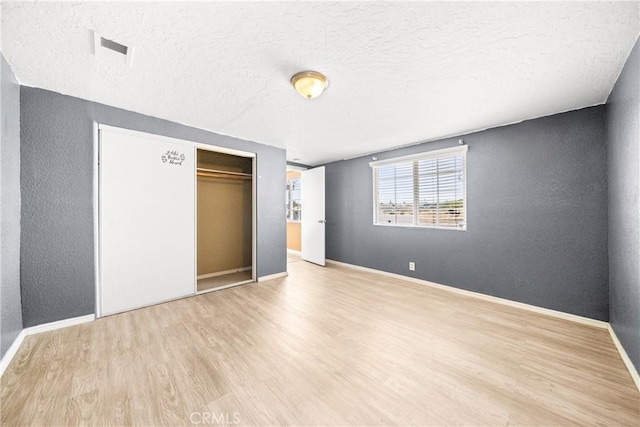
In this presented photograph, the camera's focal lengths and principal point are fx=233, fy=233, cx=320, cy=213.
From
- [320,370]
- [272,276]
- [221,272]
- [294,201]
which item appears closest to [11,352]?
[320,370]

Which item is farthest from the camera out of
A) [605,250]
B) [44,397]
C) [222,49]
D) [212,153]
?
[212,153]

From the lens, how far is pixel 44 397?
56.5 inches

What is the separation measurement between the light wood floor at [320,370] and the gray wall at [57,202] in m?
0.35

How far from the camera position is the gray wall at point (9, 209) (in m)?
1.75

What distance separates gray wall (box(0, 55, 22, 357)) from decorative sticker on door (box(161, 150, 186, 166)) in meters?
1.13

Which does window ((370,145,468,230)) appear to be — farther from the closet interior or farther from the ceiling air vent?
the ceiling air vent

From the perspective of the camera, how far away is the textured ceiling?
1.33 metres

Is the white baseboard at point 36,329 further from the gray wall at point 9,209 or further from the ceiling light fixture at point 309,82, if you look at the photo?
the ceiling light fixture at point 309,82

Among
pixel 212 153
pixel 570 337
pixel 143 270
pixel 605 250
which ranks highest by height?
pixel 212 153

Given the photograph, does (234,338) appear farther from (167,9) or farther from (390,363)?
(167,9)

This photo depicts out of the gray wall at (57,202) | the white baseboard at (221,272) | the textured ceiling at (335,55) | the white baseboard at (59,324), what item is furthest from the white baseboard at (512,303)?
the gray wall at (57,202)

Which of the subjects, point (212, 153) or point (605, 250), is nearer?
point (605, 250)

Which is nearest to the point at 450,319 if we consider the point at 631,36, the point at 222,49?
Result: the point at 631,36

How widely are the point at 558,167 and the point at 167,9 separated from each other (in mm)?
3854
